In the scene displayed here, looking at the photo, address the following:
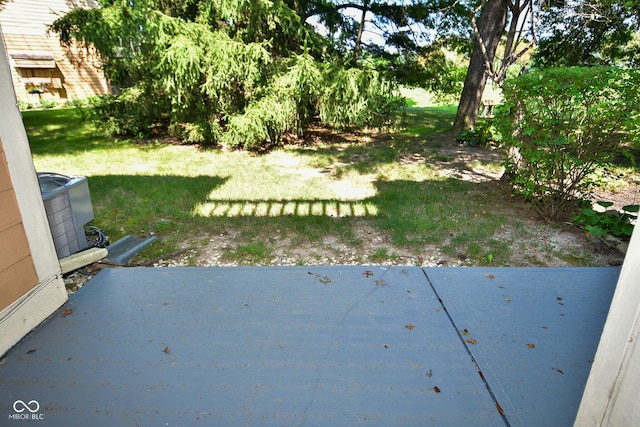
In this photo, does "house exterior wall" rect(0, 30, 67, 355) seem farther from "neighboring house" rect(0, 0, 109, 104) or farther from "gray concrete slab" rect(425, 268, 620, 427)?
"neighboring house" rect(0, 0, 109, 104)

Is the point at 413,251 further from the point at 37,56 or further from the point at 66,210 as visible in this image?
the point at 37,56

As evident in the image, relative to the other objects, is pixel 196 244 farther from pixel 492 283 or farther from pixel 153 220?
pixel 492 283

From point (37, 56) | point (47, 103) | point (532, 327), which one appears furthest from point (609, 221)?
point (37, 56)

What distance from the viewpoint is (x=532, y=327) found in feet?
7.39

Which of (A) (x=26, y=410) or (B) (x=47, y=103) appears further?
(B) (x=47, y=103)

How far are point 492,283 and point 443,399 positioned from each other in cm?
129

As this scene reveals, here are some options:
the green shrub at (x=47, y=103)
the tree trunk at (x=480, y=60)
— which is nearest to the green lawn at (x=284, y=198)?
the tree trunk at (x=480, y=60)

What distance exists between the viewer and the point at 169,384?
180 centimetres

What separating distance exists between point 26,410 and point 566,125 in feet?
16.0

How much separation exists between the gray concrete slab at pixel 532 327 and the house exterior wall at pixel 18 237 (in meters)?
2.56

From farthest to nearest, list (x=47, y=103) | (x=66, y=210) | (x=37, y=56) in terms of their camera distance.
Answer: (x=47, y=103) → (x=37, y=56) → (x=66, y=210)

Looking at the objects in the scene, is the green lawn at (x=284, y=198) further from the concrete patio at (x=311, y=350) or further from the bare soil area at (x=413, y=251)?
the concrete patio at (x=311, y=350)

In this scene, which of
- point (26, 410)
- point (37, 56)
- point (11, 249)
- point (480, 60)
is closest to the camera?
point (26, 410)

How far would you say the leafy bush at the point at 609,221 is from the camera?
358 cm
